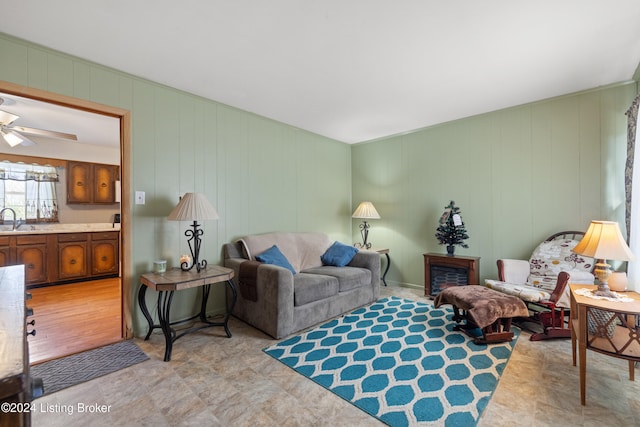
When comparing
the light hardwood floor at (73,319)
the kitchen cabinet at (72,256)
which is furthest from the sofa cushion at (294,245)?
the kitchen cabinet at (72,256)

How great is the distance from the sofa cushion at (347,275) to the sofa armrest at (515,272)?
1.48 m

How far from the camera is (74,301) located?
370cm

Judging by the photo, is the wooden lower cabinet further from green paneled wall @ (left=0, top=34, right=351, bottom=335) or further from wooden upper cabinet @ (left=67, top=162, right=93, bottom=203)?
green paneled wall @ (left=0, top=34, right=351, bottom=335)

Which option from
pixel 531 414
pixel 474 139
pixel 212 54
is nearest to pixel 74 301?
pixel 212 54

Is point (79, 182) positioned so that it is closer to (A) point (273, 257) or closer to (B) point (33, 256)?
(B) point (33, 256)

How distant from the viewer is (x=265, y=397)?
1.78m

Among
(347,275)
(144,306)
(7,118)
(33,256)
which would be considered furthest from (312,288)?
(33,256)

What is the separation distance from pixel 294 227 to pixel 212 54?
244 cm

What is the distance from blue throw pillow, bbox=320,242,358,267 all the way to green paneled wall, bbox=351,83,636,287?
1.09 metres

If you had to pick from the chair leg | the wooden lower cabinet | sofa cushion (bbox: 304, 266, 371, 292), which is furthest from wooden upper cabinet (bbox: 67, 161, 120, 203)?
the chair leg

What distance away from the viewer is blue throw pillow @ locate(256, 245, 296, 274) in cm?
306

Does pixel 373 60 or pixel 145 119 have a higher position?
pixel 373 60

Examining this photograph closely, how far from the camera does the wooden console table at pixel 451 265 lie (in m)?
3.44

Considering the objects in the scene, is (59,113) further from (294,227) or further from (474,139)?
(474,139)
